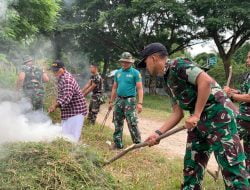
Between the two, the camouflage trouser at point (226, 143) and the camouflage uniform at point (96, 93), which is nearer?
the camouflage trouser at point (226, 143)

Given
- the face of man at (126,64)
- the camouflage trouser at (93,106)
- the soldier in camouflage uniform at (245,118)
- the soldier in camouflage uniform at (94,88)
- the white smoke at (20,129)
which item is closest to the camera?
the soldier in camouflage uniform at (245,118)

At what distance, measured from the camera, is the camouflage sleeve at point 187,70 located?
11.2ft

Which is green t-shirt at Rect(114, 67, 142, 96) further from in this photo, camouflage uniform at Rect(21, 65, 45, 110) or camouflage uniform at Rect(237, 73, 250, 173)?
camouflage uniform at Rect(237, 73, 250, 173)

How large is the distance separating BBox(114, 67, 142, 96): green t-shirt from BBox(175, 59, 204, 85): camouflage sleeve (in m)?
3.32

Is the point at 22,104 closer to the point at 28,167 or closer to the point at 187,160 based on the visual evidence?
the point at 28,167

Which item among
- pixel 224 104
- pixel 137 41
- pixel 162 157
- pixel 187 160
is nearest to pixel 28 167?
pixel 187 160

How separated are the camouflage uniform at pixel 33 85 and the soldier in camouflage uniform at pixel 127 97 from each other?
1.90m

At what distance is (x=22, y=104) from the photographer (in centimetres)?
770

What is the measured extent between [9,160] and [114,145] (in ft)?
11.0

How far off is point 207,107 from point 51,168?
1.68 m

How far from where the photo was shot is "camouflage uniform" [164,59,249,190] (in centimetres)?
344

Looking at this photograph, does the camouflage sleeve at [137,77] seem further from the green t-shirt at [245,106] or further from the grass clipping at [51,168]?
the grass clipping at [51,168]

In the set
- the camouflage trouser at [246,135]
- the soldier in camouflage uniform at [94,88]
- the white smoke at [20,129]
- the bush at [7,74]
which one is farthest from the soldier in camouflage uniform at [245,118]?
the bush at [7,74]

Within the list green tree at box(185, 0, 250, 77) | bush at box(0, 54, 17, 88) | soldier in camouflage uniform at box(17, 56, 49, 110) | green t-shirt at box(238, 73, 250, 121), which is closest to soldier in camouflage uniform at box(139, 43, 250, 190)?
green t-shirt at box(238, 73, 250, 121)
